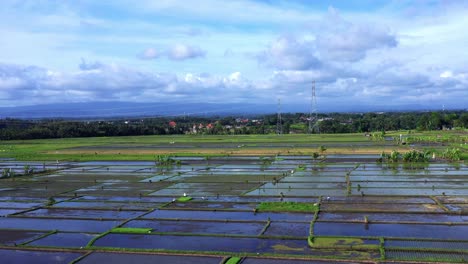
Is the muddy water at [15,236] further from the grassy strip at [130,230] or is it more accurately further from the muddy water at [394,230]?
the muddy water at [394,230]

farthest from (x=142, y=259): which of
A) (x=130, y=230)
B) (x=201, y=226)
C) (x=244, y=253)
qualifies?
(x=201, y=226)

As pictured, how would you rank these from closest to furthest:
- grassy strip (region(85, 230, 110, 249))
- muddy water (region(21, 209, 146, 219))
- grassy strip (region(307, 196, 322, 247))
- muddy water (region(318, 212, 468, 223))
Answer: grassy strip (region(307, 196, 322, 247)) → grassy strip (region(85, 230, 110, 249)) → muddy water (region(318, 212, 468, 223)) → muddy water (region(21, 209, 146, 219))

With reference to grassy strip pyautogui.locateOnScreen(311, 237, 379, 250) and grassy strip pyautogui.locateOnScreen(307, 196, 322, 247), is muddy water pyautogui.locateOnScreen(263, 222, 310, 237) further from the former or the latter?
grassy strip pyautogui.locateOnScreen(311, 237, 379, 250)

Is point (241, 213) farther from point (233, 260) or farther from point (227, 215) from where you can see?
point (233, 260)

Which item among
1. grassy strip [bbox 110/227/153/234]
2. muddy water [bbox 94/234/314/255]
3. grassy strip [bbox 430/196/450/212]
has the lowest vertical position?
Answer: muddy water [bbox 94/234/314/255]

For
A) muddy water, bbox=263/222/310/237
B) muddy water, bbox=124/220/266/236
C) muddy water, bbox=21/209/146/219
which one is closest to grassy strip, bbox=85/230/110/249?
muddy water, bbox=124/220/266/236

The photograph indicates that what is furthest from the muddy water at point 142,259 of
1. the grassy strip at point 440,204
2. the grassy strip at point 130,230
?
the grassy strip at point 440,204

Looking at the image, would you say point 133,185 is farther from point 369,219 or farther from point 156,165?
point 369,219
